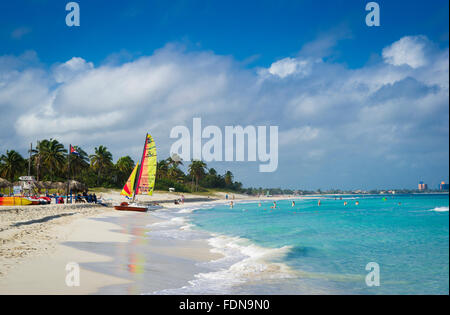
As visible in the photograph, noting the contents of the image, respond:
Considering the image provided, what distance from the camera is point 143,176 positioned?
45.2m

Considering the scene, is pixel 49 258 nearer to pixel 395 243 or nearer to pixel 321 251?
pixel 321 251

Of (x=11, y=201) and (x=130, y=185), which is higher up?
(x=130, y=185)

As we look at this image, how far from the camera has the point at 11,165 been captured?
229 ft

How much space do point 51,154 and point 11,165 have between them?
9050 millimetres

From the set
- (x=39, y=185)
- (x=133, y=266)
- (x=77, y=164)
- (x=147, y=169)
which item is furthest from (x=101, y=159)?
(x=133, y=266)

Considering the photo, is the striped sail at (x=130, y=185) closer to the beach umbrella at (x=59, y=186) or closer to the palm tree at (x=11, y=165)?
the beach umbrella at (x=59, y=186)

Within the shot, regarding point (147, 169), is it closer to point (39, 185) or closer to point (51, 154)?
point (39, 185)

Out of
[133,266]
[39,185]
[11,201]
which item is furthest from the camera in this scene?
[39,185]

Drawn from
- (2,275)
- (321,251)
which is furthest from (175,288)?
(321,251)

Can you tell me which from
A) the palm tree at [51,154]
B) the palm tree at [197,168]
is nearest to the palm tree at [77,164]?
the palm tree at [51,154]

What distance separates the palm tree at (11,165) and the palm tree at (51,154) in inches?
179

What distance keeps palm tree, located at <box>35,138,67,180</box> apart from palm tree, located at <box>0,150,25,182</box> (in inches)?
179
